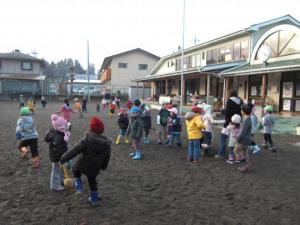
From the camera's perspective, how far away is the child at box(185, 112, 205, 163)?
7551mm

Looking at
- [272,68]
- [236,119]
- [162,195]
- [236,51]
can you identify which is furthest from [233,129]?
[236,51]

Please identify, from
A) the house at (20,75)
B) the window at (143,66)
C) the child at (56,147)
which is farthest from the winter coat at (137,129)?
the window at (143,66)

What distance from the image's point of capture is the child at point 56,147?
5.31m

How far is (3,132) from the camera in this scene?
12.1 meters

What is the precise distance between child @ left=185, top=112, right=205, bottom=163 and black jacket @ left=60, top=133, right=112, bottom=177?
3.42 meters

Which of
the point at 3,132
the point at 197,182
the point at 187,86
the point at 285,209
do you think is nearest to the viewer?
the point at 285,209

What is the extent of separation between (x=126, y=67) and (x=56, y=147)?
141 feet

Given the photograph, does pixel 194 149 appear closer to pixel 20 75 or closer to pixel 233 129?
pixel 233 129

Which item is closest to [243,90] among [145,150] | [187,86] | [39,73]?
[187,86]

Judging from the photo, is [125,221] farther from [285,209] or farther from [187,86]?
[187,86]

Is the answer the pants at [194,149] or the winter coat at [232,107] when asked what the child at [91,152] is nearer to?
the pants at [194,149]

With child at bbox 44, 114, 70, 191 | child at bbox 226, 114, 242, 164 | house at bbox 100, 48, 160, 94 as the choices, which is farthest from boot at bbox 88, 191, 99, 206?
house at bbox 100, 48, 160, 94

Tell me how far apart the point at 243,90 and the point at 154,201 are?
16.7 meters

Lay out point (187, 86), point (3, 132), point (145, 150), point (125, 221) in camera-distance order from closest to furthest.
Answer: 1. point (125, 221)
2. point (145, 150)
3. point (3, 132)
4. point (187, 86)
